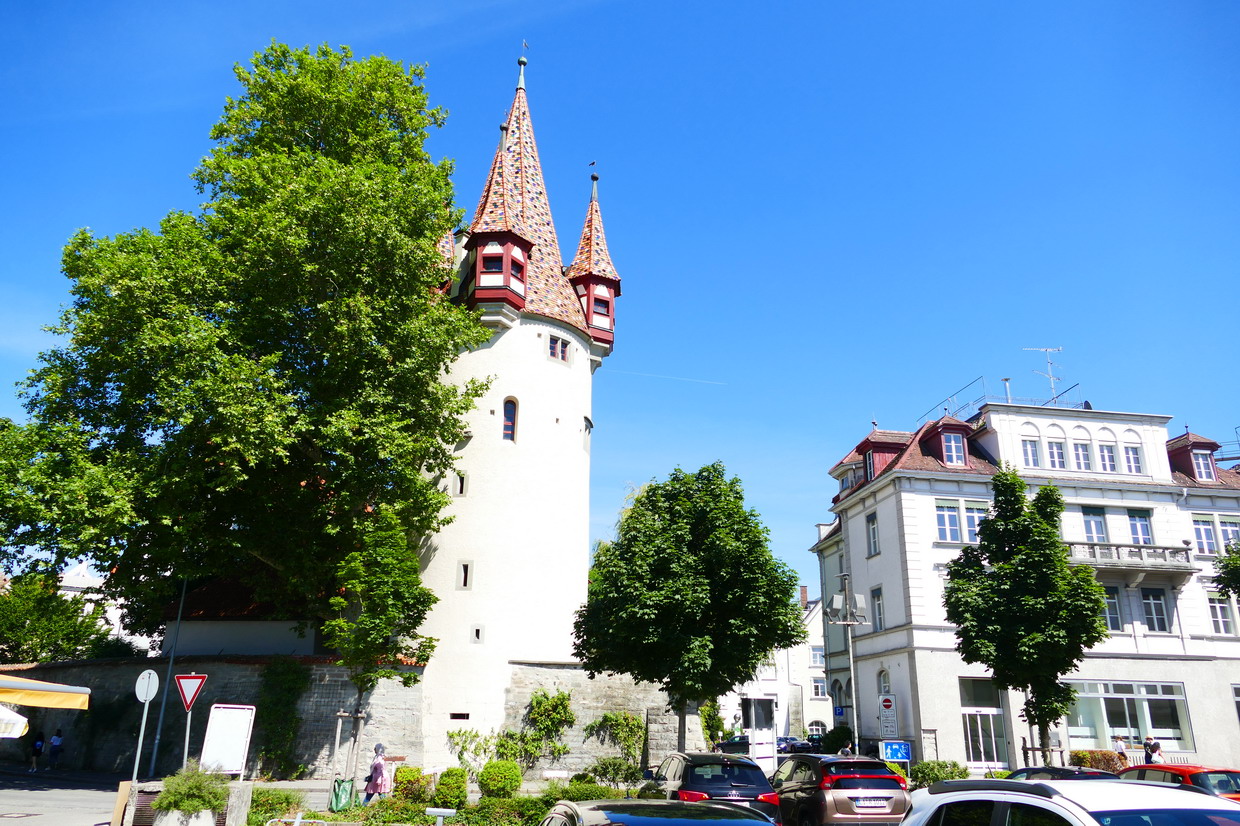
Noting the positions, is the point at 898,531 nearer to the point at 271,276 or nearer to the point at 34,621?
the point at 271,276

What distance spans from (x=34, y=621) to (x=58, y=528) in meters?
30.5

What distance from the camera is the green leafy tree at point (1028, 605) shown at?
86.7 ft

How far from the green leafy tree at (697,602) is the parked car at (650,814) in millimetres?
18241

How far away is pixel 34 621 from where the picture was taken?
47.3 m

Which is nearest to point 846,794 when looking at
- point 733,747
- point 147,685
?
point 147,685

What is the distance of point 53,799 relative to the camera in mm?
22047

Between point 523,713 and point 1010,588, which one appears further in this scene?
point 523,713

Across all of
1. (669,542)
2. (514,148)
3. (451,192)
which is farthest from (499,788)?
(514,148)

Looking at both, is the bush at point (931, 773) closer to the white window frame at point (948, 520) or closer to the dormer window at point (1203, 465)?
the white window frame at point (948, 520)

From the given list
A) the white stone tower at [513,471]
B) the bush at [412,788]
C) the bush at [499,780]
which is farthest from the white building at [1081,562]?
the bush at [412,788]

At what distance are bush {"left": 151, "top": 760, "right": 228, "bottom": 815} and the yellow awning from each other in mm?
3997

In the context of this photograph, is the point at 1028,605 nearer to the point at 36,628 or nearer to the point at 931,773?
the point at 931,773

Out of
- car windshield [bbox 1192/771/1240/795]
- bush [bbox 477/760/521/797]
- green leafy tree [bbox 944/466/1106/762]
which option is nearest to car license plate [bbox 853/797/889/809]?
car windshield [bbox 1192/771/1240/795]

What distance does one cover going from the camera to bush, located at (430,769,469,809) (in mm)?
20016
